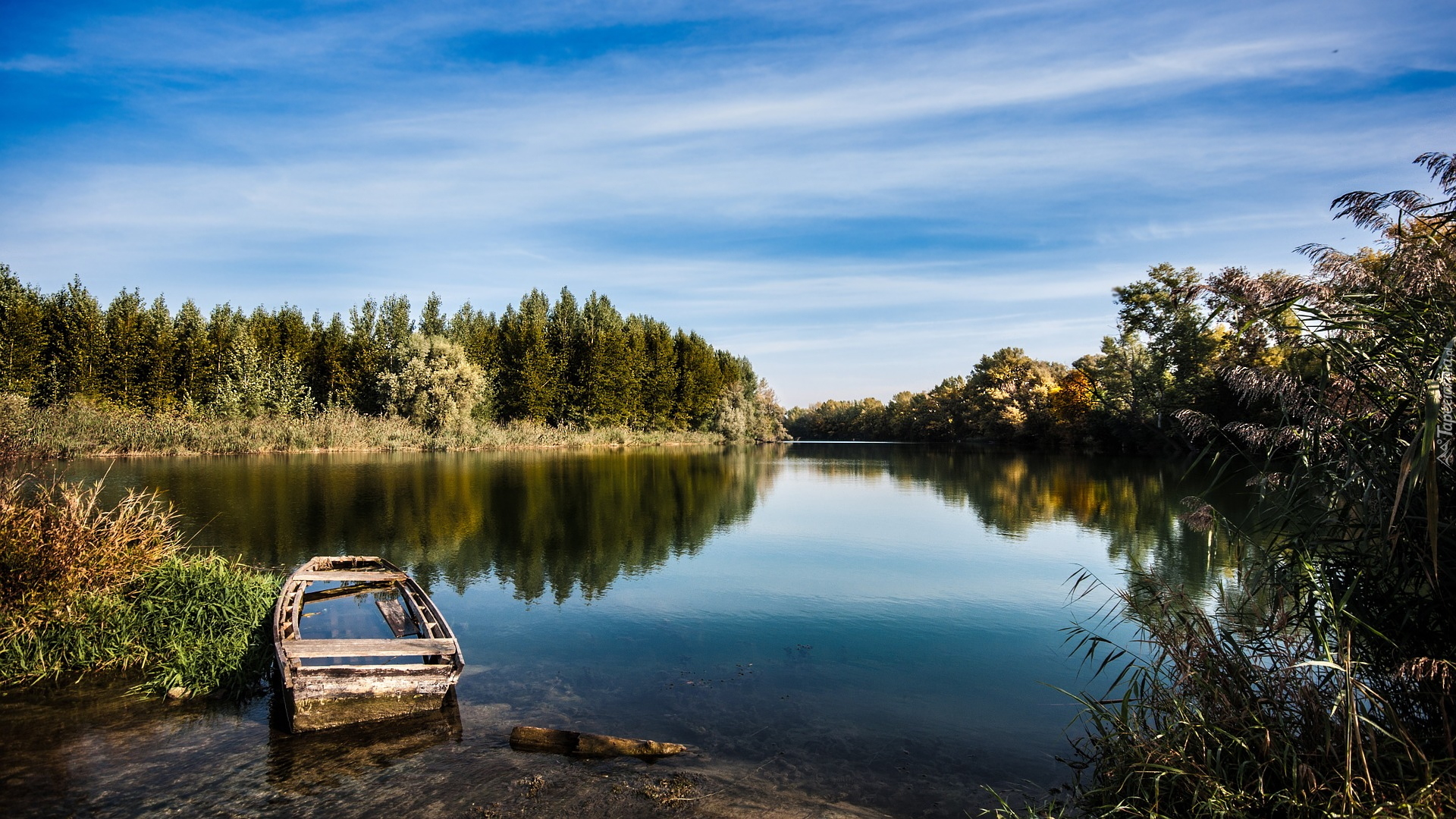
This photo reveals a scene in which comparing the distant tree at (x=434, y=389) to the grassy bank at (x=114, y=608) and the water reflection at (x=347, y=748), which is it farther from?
the water reflection at (x=347, y=748)

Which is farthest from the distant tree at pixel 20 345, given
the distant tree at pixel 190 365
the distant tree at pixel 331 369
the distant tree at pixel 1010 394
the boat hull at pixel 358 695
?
the distant tree at pixel 1010 394

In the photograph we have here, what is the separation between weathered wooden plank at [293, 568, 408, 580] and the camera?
9156mm

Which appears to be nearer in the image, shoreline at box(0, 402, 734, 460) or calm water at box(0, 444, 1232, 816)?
calm water at box(0, 444, 1232, 816)

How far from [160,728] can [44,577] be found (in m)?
2.14

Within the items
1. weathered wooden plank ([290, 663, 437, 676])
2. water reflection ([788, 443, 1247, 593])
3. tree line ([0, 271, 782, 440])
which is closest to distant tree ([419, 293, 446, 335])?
tree line ([0, 271, 782, 440])

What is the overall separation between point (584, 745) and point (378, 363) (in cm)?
5148

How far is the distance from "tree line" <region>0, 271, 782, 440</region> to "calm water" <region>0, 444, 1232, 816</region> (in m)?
21.2

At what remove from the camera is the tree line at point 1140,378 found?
4973 mm

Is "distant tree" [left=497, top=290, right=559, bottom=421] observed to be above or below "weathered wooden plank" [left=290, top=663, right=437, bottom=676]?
above

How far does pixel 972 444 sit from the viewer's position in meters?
74.8

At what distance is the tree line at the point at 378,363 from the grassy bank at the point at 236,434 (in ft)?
6.43

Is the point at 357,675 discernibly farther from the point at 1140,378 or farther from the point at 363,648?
the point at 1140,378

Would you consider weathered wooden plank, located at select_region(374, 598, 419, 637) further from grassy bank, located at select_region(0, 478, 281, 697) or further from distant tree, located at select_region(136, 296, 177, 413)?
distant tree, located at select_region(136, 296, 177, 413)

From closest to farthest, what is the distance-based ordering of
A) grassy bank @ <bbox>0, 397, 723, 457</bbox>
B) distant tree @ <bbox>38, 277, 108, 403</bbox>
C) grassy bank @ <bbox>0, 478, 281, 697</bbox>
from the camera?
grassy bank @ <bbox>0, 478, 281, 697</bbox> → grassy bank @ <bbox>0, 397, 723, 457</bbox> → distant tree @ <bbox>38, 277, 108, 403</bbox>
